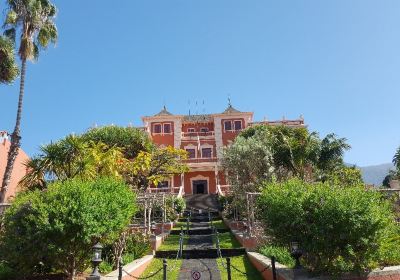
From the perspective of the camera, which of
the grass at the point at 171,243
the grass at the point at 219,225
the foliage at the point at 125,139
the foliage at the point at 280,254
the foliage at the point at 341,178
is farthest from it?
the foliage at the point at 125,139

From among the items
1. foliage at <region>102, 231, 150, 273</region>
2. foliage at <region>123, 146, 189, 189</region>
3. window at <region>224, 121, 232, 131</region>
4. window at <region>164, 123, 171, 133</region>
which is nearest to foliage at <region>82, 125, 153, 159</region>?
foliage at <region>123, 146, 189, 189</region>

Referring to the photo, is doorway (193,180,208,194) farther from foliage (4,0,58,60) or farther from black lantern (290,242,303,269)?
black lantern (290,242,303,269)

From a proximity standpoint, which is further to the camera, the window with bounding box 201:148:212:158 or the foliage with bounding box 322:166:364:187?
the window with bounding box 201:148:212:158

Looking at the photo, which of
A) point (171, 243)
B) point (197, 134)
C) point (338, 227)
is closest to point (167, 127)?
point (197, 134)

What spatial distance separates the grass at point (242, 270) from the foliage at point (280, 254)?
61cm

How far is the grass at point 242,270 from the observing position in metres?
10.4

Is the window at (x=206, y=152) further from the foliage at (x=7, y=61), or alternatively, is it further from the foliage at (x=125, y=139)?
the foliage at (x=7, y=61)

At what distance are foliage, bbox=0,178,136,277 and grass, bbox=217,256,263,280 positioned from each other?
12.0 feet

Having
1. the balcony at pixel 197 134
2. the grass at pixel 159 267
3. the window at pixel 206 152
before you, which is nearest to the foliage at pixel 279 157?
the grass at pixel 159 267

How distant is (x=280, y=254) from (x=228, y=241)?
602cm

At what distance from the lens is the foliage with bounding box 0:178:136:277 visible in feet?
26.7

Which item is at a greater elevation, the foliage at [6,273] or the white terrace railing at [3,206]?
the white terrace railing at [3,206]

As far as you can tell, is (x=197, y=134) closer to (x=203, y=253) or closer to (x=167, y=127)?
(x=167, y=127)

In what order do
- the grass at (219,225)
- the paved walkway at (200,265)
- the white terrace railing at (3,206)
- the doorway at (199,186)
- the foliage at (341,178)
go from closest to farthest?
the white terrace railing at (3,206) < the paved walkway at (200,265) < the foliage at (341,178) < the grass at (219,225) < the doorway at (199,186)
